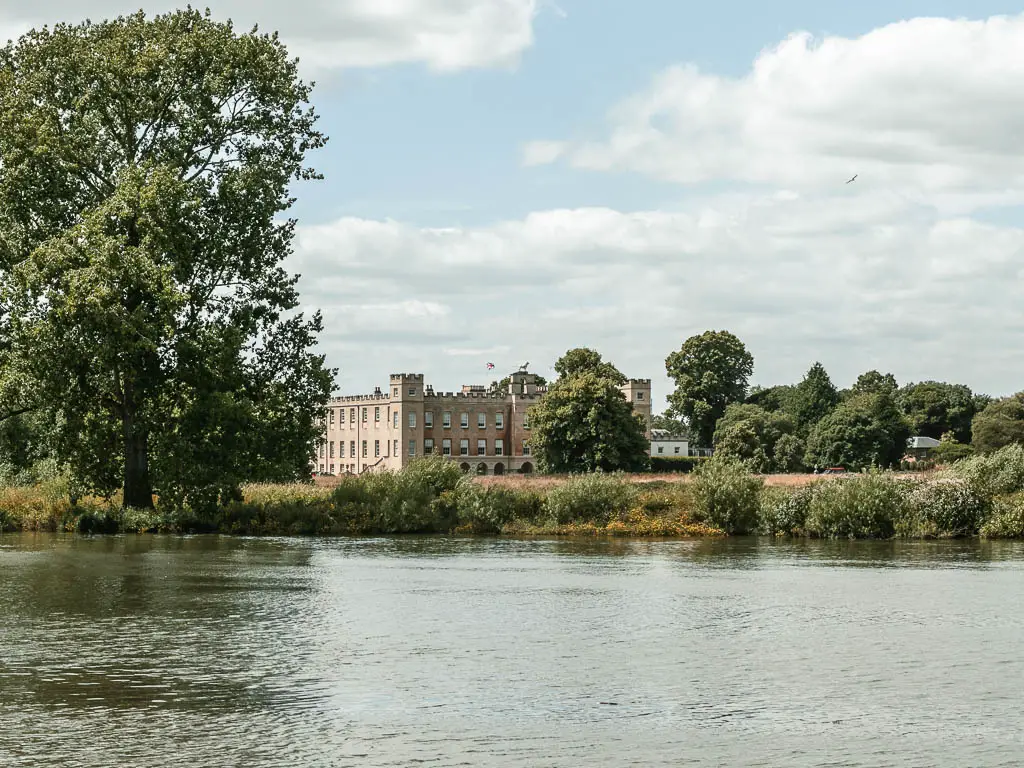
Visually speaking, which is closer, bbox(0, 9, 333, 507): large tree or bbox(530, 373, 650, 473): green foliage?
bbox(0, 9, 333, 507): large tree

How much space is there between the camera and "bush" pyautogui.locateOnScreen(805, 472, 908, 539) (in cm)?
5025

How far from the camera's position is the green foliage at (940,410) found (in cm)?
15950

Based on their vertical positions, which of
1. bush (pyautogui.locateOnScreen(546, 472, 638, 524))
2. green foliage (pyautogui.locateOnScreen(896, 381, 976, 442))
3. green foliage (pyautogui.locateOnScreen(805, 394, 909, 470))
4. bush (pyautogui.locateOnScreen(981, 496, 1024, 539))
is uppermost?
green foliage (pyautogui.locateOnScreen(896, 381, 976, 442))

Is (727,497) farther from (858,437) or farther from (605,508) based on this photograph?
(858,437)

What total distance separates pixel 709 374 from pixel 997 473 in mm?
96594

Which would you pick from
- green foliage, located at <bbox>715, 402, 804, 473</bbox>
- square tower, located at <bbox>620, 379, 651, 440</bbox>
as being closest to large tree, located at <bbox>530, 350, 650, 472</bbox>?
green foliage, located at <bbox>715, 402, 804, 473</bbox>

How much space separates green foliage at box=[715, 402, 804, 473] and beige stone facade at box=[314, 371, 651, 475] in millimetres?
27937

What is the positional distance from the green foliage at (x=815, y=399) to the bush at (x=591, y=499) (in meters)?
93.0

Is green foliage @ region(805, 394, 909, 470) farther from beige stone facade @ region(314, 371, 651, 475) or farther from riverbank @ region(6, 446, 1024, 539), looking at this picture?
riverbank @ region(6, 446, 1024, 539)

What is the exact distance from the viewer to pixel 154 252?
47.1m

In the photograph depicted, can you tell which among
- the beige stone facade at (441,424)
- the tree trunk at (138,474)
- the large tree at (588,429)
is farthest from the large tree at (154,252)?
the beige stone facade at (441,424)

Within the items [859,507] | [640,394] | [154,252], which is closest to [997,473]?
[859,507]

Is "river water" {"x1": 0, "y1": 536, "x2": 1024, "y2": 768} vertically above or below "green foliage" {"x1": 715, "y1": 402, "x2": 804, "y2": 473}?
below

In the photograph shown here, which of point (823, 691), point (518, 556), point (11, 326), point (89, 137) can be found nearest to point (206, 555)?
point (518, 556)
